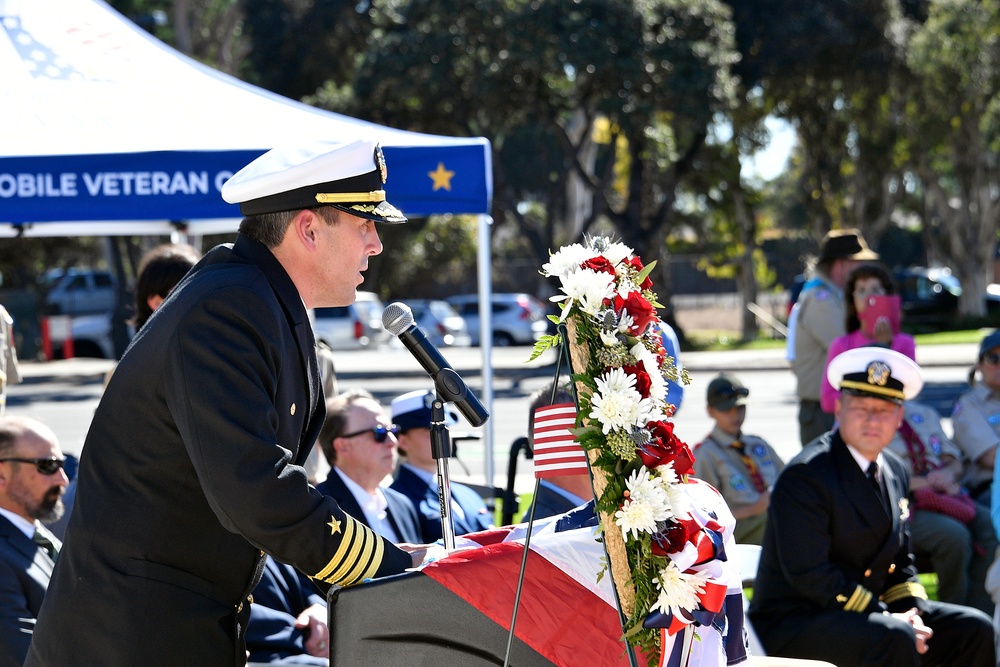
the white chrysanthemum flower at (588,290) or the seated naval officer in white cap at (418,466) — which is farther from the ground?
the white chrysanthemum flower at (588,290)

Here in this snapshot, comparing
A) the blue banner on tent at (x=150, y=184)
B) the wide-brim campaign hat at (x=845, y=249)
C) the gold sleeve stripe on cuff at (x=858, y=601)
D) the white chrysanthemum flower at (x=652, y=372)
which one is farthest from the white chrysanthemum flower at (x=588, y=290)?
the wide-brim campaign hat at (x=845, y=249)

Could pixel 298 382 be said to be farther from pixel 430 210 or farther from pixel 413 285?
pixel 413 285

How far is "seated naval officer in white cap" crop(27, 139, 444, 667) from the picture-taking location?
2.26 m

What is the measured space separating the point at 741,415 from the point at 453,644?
4831 mm

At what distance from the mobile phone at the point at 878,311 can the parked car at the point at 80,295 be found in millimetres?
27148

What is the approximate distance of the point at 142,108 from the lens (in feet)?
21.3

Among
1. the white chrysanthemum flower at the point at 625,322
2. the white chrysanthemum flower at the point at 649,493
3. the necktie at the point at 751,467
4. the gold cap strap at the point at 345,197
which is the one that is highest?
the gold cap strap at the point at 345,197

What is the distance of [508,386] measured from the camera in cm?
2181

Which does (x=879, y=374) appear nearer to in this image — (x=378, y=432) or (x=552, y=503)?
(x=552, y=503)

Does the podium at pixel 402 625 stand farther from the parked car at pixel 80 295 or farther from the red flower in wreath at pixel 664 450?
the parked car at pixel 80 295

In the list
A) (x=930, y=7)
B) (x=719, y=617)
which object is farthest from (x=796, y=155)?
(x=719, y=617)

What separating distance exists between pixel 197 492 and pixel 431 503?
314 cm

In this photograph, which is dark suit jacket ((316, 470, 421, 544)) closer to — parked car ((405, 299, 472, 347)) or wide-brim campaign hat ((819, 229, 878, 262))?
wide-brim campaign hat ((819, 229, 878, 262))

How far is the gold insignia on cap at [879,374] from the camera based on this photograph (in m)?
4.98
